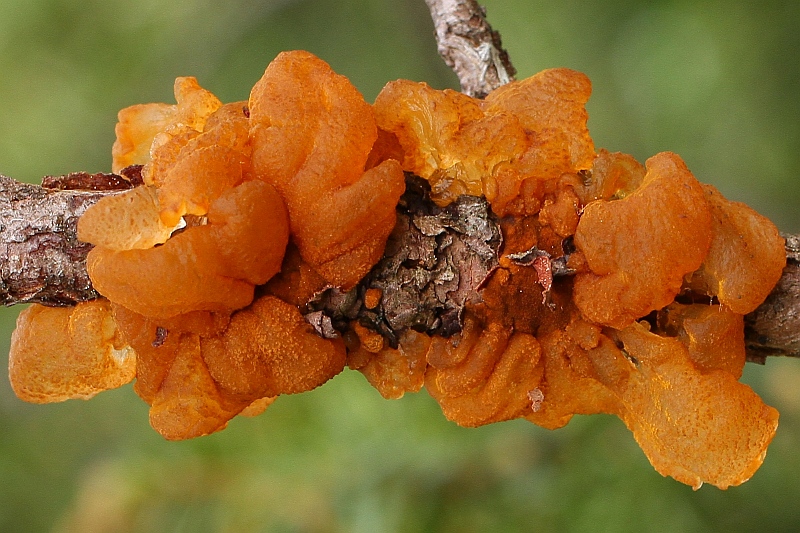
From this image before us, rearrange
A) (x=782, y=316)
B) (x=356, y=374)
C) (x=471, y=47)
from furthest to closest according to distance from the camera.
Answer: (x=356, y=374)
(x=471, y=47)
(x=782, y=316)

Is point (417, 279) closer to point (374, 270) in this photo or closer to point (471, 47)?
point (374, 270)

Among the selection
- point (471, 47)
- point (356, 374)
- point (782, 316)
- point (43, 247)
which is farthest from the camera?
point (356, 374)

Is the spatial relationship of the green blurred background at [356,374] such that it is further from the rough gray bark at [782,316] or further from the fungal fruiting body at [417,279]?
the fungal fruiting body at [417,279]

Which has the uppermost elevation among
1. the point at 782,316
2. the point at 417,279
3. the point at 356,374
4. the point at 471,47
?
the point at 471,47

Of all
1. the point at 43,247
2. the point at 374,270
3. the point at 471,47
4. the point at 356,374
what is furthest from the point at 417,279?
the point at 356,374

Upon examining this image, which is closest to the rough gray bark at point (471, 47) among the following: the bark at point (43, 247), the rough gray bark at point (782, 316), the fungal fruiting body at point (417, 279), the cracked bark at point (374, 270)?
the fungal fruiting body at point (417, 279)
